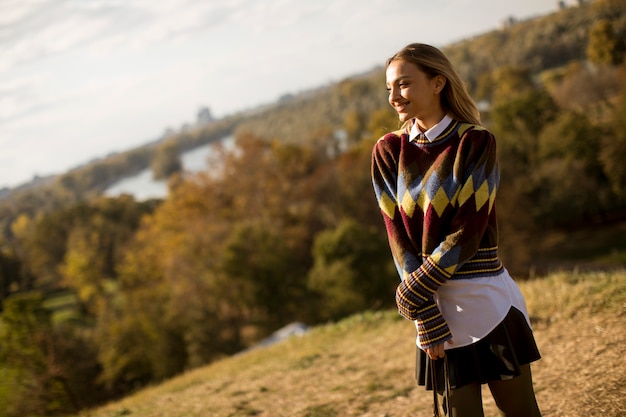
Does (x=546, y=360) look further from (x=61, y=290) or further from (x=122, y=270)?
(x=61, y=290)

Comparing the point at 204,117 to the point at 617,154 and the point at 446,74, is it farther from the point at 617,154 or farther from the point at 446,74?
the point at 446,74

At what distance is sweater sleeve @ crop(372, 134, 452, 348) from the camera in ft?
9.39

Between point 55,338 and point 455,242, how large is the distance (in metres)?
24.9

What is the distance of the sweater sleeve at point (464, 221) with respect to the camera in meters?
2.78

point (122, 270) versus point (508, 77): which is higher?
point (508, 77)

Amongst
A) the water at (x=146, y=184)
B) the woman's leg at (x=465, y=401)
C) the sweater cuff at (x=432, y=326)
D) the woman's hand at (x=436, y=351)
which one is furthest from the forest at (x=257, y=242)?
the water at (x=146, y=184)

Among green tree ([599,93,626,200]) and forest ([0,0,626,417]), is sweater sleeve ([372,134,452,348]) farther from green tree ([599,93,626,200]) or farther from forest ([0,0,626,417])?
green tree ([599,93,626,200])

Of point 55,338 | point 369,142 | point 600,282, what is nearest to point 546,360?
point 600,282

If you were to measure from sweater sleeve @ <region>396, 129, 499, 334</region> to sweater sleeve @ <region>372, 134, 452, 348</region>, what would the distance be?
0.17 feet

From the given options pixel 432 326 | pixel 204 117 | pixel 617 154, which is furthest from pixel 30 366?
pixel 204 117

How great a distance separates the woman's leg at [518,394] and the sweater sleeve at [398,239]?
0.39m

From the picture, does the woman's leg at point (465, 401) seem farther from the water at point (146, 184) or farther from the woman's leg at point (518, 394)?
the water at point (146, 184)

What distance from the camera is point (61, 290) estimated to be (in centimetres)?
5719

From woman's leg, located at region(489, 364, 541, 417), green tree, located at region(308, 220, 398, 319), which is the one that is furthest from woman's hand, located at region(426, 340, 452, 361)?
green tree, located at region(308, 220, 398, 319)
